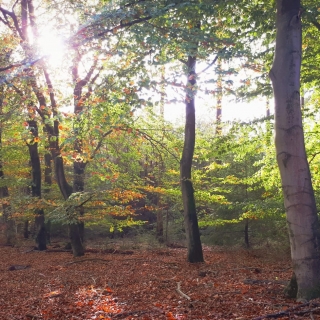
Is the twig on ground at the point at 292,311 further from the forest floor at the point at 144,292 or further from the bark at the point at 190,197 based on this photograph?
the bark at the point at 190,197

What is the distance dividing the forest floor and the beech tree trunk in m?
0.50

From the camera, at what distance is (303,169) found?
15.7 feet

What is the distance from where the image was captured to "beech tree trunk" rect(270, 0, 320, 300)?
4.68 metres

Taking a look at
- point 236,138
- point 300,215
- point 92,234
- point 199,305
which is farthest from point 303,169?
point 92,234

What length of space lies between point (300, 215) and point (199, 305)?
7.18ft

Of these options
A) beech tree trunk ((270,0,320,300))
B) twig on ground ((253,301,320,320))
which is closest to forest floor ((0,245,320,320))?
twig on ground ((253,301,320,320))

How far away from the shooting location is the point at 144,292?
22.4ft

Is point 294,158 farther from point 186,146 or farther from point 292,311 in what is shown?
point 186,146

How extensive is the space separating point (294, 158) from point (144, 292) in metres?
4.16

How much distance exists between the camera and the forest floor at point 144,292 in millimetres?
4891

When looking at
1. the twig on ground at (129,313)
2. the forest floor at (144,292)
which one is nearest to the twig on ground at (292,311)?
the forest floor at (144,292)

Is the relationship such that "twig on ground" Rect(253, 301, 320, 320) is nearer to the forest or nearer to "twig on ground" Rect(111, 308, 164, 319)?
the forest

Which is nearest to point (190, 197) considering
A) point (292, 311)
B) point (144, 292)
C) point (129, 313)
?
point (144, 292)

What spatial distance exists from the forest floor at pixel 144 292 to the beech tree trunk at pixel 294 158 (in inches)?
19.6
